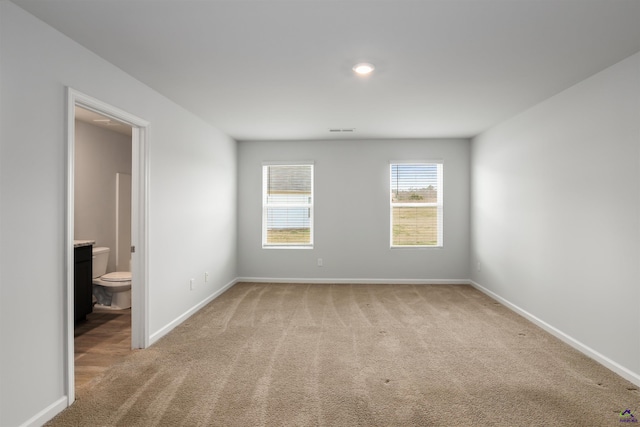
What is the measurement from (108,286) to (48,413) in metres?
2.33

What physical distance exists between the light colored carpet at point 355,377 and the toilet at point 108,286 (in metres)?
1.02

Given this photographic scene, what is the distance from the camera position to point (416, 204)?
19.4 feet

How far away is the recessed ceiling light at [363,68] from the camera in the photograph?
2770mm

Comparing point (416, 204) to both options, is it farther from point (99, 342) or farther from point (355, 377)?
point (99, 342)

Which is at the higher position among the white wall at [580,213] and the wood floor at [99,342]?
the white wall at [580,213]

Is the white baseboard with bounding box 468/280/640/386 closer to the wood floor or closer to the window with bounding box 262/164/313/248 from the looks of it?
the window with bounding box 262/164/313/248

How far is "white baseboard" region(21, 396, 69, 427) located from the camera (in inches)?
80.7

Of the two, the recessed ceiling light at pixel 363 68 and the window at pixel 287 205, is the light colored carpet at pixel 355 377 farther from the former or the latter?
the recessed ceiling light at pixel 363 68

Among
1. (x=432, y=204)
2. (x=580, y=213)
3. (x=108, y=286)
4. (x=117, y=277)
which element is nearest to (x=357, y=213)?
(x=432, y=204)

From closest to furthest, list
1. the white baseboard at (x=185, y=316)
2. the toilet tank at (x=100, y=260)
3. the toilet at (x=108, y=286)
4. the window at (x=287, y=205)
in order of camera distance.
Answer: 1. the white baseboard at (x=185, y=316)
2. the toilet at (x=108, y=286)
3. the toilet tank at (x=100, y=260)
4. the window at (x=287, y=205)

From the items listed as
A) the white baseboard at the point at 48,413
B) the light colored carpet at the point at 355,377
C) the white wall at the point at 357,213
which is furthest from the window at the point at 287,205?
the white baseboard at the point at 48,413

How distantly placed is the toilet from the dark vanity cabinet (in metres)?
0.28

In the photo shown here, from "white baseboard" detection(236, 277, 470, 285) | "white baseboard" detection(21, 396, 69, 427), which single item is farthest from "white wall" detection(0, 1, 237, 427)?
"white baseboard" detection(236, 277, 470, 285)

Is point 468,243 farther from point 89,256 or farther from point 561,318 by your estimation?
point 89,256
